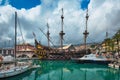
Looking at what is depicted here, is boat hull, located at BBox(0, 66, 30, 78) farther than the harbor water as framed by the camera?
No

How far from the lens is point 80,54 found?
110750 mm

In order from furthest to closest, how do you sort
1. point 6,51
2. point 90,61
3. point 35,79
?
point 6,51 < point 90,61 < point 35,79

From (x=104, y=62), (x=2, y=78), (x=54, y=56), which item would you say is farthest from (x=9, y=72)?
(x=54, y=56)

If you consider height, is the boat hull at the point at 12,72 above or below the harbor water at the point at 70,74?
above

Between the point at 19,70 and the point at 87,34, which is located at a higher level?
the point at 87,34

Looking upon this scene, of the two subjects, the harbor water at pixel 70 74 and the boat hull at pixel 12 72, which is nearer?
the boat hull at pixel 12 72

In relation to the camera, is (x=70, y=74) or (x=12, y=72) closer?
(x=12, y=72)

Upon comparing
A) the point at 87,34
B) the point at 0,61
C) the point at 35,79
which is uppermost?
the point at 87,34

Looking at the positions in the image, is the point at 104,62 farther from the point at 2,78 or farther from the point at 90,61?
the point at 2,78

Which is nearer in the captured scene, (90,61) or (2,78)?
(2,78)

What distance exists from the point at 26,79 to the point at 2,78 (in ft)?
13.6

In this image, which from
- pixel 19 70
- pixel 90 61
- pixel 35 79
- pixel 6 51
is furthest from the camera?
pixel 6 51

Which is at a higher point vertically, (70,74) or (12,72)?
(12,72)

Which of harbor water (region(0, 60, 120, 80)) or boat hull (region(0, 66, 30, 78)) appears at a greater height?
boat hull (region(0, 66, 30, 78))
